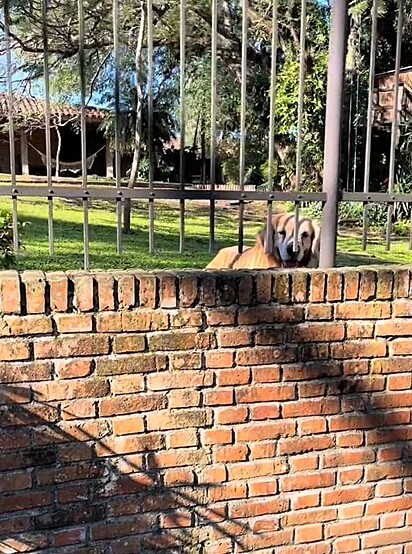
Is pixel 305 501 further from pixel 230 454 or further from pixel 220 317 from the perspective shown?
pixel 220 317

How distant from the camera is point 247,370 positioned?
7.62 feet

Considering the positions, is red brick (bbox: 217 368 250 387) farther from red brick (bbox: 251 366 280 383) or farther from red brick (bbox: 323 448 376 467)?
red brick (bbox: 323 448 376 467)

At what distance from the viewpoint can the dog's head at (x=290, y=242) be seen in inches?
116

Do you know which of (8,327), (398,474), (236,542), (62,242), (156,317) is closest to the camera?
(8,327)

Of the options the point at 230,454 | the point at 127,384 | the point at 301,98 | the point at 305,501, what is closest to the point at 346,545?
the point at 305,501

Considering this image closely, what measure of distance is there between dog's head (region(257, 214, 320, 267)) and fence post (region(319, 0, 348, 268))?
226 mm

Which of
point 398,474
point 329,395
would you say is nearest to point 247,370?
point 329,395

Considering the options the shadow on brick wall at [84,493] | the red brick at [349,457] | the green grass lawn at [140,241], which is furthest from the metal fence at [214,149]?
the green grass lawn at [140,241]

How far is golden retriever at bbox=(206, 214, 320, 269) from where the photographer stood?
2.97 metres

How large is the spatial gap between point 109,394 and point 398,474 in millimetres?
1288

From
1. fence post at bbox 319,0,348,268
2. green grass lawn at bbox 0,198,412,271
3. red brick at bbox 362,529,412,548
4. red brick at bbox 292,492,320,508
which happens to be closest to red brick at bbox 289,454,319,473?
red brick at bbox 292,492,320,508

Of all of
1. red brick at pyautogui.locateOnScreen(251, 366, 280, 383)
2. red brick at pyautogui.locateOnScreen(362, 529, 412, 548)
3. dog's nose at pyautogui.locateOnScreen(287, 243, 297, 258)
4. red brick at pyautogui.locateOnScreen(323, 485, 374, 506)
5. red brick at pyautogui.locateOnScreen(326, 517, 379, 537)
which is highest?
dog's nose at pyautogui.locateOnScreen(287, 243, 297, 258)

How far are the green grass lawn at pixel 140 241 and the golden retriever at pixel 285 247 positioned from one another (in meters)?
1.42

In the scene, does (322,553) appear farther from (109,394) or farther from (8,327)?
(8,327)
